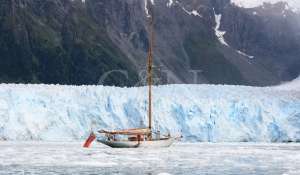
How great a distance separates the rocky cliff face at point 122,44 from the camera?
13800cm

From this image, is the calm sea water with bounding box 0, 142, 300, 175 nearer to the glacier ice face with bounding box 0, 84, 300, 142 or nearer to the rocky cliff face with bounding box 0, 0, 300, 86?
the glacier ice face with bounding box 0, 84, 300, 142

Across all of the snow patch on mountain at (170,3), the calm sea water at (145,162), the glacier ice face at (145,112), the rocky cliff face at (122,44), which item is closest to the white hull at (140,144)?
the calm sea water at (145,162)

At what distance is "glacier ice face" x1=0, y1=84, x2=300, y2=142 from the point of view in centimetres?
4772

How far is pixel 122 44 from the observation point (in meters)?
160

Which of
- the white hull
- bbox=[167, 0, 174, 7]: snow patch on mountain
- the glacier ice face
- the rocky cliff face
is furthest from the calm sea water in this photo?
bbox=[167, 0, 174, 7]: snow patch on mountain

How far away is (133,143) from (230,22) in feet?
524

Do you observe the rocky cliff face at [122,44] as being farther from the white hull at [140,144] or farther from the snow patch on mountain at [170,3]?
the white hull at [140,144]

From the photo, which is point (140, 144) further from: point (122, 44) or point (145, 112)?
point (122, 44)

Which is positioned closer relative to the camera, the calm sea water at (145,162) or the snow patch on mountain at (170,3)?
the calm sea water at (145,162)

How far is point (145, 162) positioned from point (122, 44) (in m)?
130

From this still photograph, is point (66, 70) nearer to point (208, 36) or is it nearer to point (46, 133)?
point (208, 36)

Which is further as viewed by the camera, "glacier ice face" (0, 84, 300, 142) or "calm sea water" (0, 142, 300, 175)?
"glacier ice face" (0, 84, 300, 142)

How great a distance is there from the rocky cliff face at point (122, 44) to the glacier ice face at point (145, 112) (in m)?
83.9

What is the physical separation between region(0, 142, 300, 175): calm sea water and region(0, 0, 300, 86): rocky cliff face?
9737cm
